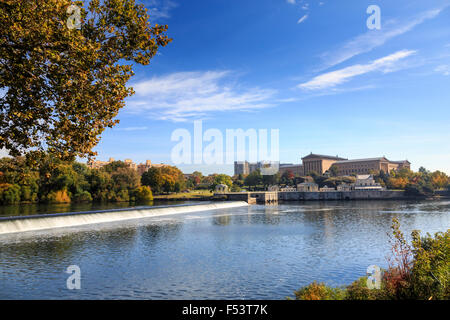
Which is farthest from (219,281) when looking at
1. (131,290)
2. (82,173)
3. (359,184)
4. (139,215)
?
(359,184)

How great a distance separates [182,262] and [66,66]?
13768mm

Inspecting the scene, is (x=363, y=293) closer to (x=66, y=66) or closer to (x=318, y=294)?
(x=318, y=294)

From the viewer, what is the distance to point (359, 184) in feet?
502

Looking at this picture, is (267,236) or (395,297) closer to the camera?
(395,297)

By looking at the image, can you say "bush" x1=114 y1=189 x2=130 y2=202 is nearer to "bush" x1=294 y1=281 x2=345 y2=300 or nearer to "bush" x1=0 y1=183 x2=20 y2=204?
"bush" x1=0 y1=183 x2=20 y2=204

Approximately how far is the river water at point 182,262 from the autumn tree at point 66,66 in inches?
277

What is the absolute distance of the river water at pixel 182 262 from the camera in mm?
16047

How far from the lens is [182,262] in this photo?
858 inches

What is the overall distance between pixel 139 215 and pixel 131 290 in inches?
1500

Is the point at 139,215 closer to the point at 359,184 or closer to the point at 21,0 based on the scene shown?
the point at 21,0

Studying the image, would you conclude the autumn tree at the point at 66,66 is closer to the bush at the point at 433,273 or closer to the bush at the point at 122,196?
the bush at the point at 433,273

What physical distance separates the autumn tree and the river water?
23.1 feet

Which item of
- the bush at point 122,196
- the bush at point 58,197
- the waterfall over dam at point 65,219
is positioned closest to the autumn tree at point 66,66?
the waterfall over dam at point 65,219

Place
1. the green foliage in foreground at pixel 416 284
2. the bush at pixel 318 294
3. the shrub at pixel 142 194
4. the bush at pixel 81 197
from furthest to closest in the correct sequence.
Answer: the shrub at pixel 142 194 → the bush at pixel 81 197 → the bush at pixel 318 294 → the green foliage in foreground at pixel 416 284
